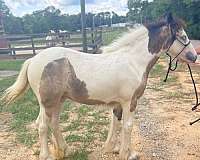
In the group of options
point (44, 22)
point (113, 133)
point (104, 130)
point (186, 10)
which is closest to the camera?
point (113, 133)

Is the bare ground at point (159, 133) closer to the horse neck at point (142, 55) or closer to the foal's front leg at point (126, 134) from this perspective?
the foal's front leg at point (126, 134)

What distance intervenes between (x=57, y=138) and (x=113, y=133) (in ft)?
2.50

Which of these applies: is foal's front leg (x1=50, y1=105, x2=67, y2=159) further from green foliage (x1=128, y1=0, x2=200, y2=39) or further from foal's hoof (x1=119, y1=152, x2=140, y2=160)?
green foliage (x1=128, y1=0, x2=200, y2=39)

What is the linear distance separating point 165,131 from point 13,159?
2.44 metres

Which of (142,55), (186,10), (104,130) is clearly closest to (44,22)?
(186,10)

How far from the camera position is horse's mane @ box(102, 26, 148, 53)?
4090 millimetres

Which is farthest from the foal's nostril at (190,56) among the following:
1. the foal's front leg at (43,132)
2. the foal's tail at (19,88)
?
the foal's tail at (19,88)

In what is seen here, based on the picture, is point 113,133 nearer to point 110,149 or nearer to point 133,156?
point 110,149

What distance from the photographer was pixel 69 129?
537 cm

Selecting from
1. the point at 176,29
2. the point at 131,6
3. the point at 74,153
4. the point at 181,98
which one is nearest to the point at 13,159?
the point at 74,153

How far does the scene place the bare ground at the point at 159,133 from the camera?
14.4ft

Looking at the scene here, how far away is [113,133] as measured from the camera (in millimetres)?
4379

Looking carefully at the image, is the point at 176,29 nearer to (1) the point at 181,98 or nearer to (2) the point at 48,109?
(2) the point at 48,109

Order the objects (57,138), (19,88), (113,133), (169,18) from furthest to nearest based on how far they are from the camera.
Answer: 1. (113,133)
2. (57,138)
3. (19,88)
4. (169,18)
